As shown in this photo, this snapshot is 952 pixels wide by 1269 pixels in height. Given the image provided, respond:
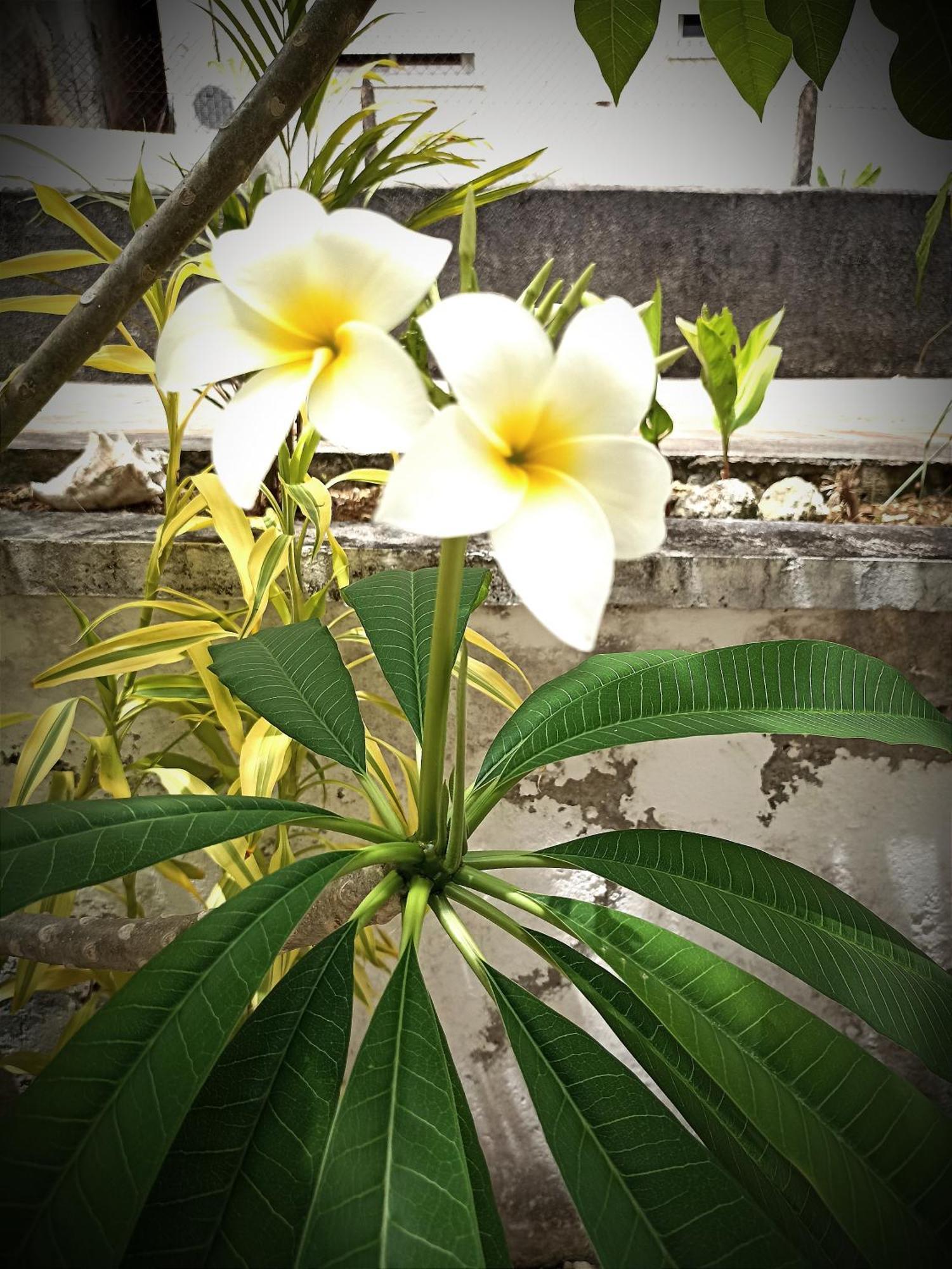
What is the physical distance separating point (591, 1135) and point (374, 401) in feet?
1.35

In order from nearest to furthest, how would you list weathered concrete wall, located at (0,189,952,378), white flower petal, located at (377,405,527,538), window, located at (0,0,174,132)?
A: white flower petal, located at (377,405,527,538) < window, located at (0,0,174,132) < weathered concrete wall, located at (0,189,952,378)

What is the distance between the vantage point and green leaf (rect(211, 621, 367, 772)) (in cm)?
60

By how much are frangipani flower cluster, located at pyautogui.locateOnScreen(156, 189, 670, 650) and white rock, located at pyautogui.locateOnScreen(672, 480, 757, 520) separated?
3.72 ft

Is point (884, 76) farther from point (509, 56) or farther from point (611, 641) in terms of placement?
point (611, 641)

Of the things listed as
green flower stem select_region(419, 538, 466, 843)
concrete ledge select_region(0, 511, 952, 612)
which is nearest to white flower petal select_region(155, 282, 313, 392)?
green flower stem select_region(419, 538, 466, 843)

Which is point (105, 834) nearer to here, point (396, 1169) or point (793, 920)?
point (396, 1169)

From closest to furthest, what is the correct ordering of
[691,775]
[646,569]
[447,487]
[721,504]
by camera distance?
[447,487] < [646,569] < [691,775] < [721,504]

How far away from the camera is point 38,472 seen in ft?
4.46

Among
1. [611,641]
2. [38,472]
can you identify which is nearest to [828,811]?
[611,641]

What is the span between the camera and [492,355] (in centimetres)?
24

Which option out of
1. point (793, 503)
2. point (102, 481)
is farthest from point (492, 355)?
point (793, 503)

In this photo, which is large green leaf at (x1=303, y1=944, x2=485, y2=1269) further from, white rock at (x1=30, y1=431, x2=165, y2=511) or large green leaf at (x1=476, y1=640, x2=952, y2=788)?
white rock at (x1=30, y1=431, x2=165, y2=511)

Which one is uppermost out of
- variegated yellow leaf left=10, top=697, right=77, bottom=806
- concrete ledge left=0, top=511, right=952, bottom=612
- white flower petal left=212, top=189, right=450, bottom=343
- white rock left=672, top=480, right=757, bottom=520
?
white rock left=672, top=480, right=757, bottom=520

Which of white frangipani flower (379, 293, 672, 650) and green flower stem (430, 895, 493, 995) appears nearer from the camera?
white frangipani flower (379, 293, 672, 650)
